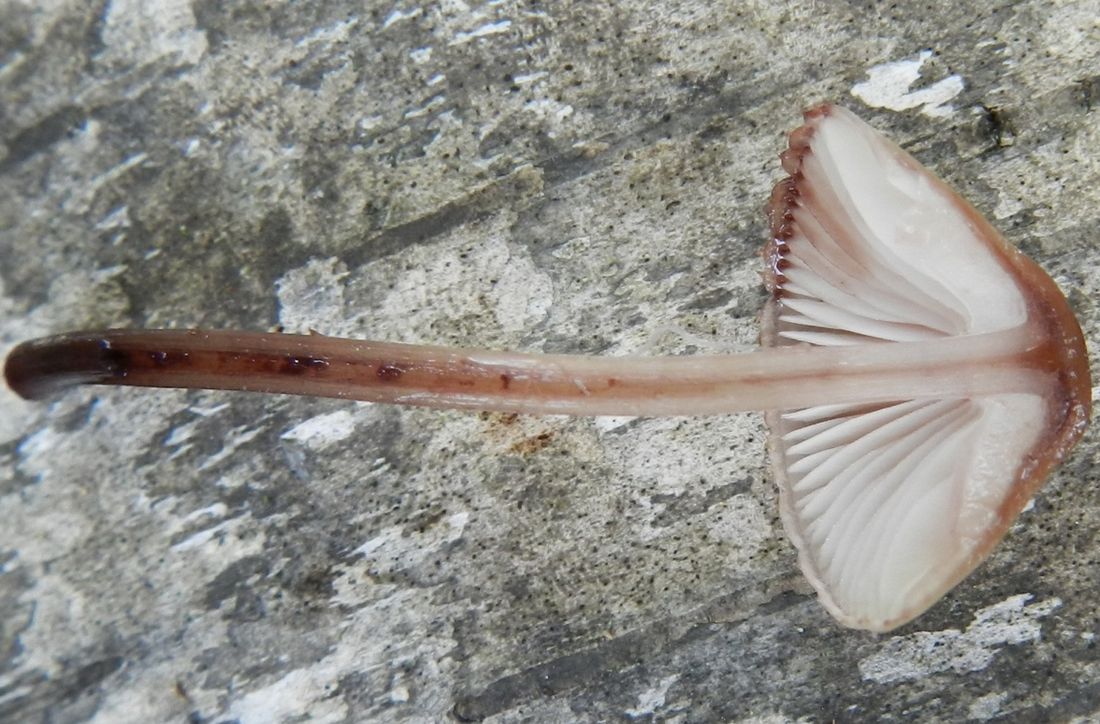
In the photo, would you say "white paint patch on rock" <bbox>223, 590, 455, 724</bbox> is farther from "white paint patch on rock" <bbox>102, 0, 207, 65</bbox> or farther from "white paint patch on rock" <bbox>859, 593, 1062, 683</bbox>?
"white paint patch on rock" <bbox>102, 0, 207, 65</bbox>

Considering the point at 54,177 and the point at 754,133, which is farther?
the point at 54,177

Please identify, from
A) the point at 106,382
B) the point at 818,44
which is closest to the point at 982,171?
the point at 818,44

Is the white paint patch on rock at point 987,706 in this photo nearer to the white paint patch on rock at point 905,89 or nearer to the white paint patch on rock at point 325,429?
the white paint patch on rock at point 905,89

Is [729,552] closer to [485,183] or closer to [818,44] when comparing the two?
[485,183]

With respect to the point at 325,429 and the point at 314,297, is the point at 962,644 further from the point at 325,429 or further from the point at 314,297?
the point at 314,297

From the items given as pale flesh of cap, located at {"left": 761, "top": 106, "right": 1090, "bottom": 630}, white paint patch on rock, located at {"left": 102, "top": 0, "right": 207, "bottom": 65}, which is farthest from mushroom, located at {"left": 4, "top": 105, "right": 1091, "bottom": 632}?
white paint patch on rock, located at {"left": 102, "top": 0, "right": 207, "bottom": 65}

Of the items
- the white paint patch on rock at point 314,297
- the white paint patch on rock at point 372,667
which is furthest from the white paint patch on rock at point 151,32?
the white paint patch on rock at point 372,667

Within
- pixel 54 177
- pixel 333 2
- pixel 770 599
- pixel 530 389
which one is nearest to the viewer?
pixel 530 389
